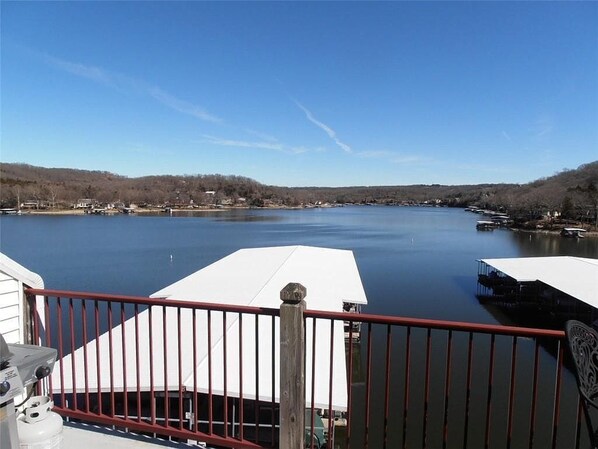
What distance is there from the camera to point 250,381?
682 cm

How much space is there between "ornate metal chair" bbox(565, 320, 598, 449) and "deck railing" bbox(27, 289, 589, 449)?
113mm

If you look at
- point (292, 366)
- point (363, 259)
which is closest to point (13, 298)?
point (292, 366)

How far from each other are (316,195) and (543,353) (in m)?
177

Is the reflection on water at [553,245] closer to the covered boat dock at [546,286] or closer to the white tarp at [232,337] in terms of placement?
the covered boat dock at [546,286]

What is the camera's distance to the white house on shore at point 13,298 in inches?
113

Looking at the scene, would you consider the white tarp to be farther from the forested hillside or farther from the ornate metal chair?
the forested hillside

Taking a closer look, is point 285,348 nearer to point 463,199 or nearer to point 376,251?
point 376,251

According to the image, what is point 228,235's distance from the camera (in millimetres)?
56719

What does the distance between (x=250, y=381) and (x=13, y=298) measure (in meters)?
4.60

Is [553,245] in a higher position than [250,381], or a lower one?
lower

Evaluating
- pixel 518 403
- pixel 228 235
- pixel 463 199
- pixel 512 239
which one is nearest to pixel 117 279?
pixel 518 403

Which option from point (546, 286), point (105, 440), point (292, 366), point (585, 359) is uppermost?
point (585, 359)

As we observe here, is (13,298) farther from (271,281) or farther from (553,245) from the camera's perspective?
(553,245)

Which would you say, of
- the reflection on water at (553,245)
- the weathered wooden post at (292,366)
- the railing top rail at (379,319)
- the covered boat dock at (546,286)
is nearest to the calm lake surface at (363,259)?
the reflection on water at (553,245)
